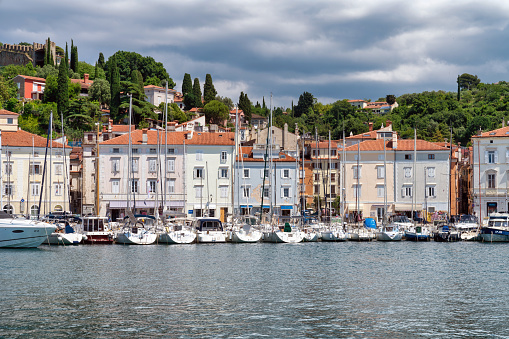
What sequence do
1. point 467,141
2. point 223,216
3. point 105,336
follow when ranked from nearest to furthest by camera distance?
1. point 105,336
2. point 223,216
3. point 467,141

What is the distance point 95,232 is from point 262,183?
27.7 metres

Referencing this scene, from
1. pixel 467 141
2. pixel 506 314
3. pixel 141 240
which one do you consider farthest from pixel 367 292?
pixel 467 141

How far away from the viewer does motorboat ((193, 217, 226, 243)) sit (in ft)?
198

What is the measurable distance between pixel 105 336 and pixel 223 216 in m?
59.2

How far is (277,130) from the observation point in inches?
3814

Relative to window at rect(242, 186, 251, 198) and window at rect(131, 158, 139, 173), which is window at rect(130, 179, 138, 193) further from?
window at rect(242, 186, 251, 198)

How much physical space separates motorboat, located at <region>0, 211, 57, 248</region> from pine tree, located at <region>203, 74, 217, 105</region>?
8992cm

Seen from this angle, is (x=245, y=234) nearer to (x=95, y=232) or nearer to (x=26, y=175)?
(x=95, y=232)

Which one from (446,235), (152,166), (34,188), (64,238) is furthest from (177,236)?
(34,188)

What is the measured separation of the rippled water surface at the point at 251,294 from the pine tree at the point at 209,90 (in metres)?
91.2

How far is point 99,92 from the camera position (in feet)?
406

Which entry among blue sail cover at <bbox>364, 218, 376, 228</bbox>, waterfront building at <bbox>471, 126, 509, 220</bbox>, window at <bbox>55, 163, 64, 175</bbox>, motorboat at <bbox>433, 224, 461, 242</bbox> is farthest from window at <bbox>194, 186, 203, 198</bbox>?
waterfront building at <bbox>471, 126, 509, 220</bbox>

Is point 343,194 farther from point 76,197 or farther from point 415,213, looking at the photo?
point 76,197

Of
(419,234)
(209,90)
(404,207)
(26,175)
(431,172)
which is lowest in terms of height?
(419,234)
